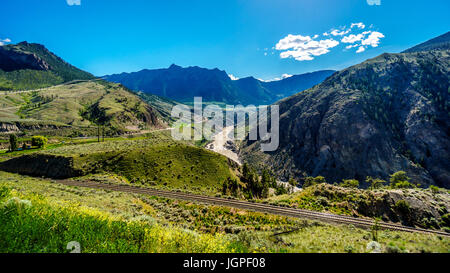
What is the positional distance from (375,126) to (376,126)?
667 millimetres

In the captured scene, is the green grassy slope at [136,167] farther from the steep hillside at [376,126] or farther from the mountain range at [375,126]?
the steep hillside at [376,126]

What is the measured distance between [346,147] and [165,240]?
126 meters

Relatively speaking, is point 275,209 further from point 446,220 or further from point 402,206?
point 446,220

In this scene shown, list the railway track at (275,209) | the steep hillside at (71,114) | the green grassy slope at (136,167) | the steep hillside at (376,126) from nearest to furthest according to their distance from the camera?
the railway track at (275,209) → the green grassy slope at (136,167) → the steep hillside at (376,126) → the steep hillside at (71,114)

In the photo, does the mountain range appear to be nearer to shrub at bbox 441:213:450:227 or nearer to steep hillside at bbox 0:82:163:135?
shrub at bbox 441:213:450:227

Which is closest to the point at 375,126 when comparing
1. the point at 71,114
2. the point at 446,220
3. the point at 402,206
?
the point at 446,220

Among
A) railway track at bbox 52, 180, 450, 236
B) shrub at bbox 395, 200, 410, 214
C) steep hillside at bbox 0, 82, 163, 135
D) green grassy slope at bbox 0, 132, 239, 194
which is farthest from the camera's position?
steep hillside at bbox 0, 82, 163, 135

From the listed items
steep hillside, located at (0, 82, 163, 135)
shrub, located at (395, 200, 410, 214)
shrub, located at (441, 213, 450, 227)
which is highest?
steep hillside, located at (0, 82, 163, 135)

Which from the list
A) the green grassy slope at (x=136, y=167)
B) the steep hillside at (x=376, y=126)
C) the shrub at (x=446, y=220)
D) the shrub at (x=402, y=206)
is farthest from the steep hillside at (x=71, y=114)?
the shrub at (x=446, y=220)

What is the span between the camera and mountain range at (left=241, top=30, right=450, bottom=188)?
9619 centimetres

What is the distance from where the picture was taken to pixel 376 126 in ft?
354

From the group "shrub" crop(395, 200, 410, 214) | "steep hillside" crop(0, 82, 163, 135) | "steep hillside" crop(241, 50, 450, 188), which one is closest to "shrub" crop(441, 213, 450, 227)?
"shrub" crop(395, 200, 410, 214)

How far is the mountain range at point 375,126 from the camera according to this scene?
9619 centimetres

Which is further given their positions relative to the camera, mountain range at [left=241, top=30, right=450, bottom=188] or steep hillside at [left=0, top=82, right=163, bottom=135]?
steep hillside at [left=0, top=82, right=163, bottom=135]
